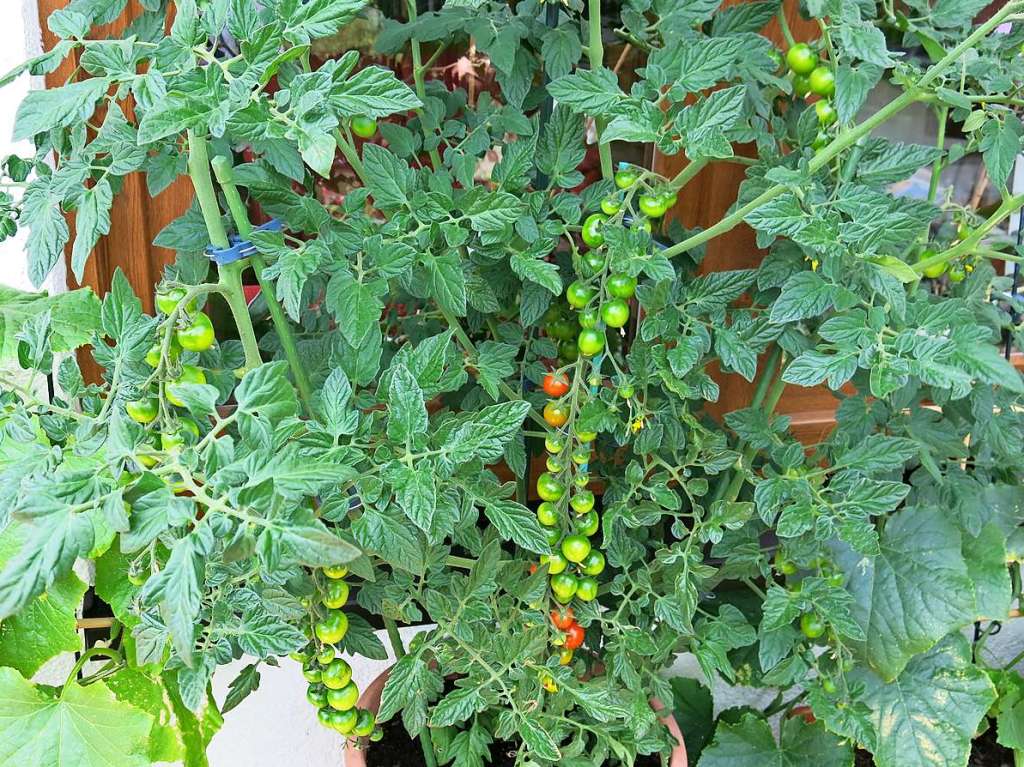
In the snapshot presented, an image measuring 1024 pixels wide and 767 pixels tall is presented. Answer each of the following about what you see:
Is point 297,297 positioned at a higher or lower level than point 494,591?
higher

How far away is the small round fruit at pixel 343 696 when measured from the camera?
2.63ft

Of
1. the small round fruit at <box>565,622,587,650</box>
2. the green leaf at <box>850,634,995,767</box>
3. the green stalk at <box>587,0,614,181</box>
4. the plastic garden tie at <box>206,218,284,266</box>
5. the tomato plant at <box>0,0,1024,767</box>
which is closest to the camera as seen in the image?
the tomato plant at <box>0,0,1024,767</box>

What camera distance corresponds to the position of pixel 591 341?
31.2 inches

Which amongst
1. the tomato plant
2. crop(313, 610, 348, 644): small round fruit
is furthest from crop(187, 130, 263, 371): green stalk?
crop(313, 610, 348, 644): small round fruit

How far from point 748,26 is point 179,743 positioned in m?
0.97

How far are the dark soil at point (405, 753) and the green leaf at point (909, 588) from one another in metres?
0.31

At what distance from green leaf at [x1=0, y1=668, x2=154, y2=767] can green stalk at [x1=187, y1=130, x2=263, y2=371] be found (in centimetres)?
42

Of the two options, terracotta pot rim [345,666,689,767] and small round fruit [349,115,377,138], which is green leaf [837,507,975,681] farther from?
small round fruit [349,115,377,138]

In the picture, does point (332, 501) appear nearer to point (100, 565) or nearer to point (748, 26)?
point (100, 565)

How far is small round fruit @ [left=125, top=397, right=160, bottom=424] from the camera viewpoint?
0.64m

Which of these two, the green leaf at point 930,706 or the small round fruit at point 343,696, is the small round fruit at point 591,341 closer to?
the small round fruit at point 343,696

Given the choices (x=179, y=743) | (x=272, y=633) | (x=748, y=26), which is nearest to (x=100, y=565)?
(x=179, y=743)

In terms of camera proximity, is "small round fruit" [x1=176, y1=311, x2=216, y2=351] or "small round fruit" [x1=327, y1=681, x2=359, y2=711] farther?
"small round fruit" [x1=327, y1=681, x2=359, y2=711]

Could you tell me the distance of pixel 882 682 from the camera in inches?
42.8
